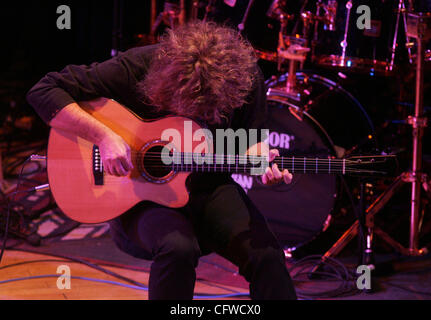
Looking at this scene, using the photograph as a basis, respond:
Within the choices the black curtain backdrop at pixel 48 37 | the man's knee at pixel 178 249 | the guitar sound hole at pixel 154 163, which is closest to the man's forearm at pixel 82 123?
the guitar sound hole at pixel 154 163

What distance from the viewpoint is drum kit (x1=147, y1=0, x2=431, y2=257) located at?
120 inches

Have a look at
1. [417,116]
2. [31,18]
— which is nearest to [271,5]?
[417,116]

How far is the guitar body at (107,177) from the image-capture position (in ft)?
6.39

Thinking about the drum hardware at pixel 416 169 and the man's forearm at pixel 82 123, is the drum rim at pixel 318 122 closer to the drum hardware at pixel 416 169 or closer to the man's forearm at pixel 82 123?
the drum hardware at pixel 416 169

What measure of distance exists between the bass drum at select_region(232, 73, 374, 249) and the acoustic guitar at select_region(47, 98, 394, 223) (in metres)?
1.07

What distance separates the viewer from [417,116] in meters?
2.89

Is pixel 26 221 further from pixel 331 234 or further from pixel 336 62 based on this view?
pixel 336 62

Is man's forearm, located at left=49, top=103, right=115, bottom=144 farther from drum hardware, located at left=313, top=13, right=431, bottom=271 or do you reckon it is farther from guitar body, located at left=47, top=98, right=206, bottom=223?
drum hardware, located at left=313, top=13, right=431, bottom=271

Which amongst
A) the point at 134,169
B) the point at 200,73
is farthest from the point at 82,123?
the point at 200,73

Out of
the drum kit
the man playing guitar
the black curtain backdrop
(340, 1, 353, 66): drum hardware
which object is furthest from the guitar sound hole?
the black curtain backdrop

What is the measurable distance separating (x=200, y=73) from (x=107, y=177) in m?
0.63

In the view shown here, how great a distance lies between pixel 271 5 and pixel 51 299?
2.42 m

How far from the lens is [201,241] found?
1.90m

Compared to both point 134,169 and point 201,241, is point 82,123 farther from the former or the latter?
point 201,241
